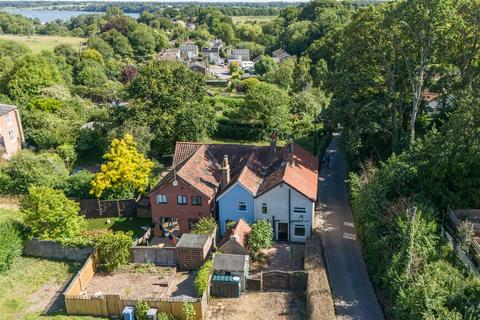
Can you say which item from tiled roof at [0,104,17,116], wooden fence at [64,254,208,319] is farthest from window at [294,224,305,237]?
tiled roof at [0,104,17,116]

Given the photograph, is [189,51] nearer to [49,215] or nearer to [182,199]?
[182,199]

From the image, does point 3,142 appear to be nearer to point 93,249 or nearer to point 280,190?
point 93,249

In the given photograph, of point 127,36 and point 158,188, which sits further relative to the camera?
point 127,36

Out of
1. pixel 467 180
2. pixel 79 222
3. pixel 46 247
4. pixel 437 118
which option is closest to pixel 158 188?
pixel 79 222

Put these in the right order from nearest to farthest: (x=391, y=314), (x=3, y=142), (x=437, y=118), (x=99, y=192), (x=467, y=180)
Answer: (x=391, y=314) < (x=467, y=180) < (x=99, y=192) < (x=437, y=118) < (x=3, y=142)

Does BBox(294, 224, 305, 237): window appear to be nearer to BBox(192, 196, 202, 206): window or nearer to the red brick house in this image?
the red brick house

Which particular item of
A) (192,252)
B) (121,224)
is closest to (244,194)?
(192,252)
